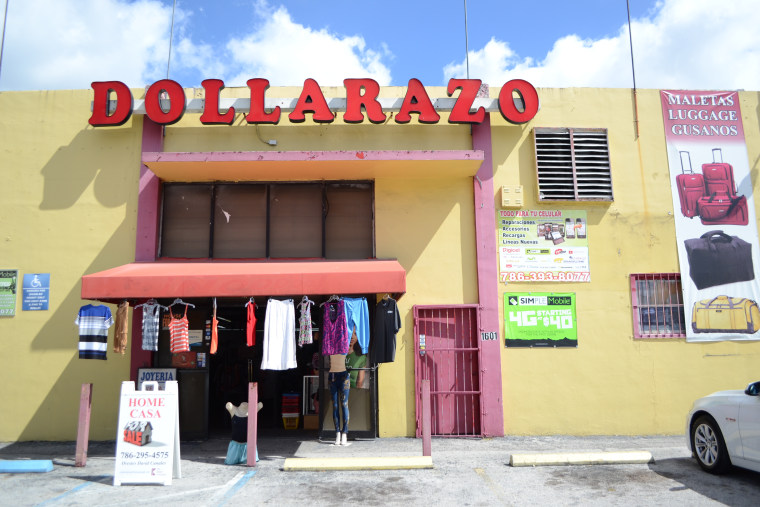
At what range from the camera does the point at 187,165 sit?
10516 millimetres

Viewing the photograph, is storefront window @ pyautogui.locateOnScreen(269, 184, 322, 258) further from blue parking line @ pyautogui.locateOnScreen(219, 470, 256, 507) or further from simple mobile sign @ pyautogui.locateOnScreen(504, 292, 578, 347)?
blue parking line @ pyautogui.locateOnScreen(219, 470, 256, 507)

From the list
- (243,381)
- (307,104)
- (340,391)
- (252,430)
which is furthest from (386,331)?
(243,381)

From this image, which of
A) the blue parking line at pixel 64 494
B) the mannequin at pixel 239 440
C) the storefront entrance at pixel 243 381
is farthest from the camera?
the storefront entrance at pixel 243 381

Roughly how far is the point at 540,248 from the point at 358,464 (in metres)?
5.59

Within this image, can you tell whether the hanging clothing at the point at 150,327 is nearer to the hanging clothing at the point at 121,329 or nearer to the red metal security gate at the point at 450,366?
the hanging clothing at the point at 121,329

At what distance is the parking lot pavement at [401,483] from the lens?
6816 mm

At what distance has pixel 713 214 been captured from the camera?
11.5 meters

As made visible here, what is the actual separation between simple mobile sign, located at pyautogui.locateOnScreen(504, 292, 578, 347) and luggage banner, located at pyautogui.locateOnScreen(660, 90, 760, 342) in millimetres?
2376

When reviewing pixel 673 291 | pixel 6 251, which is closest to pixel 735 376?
pixel 673 291

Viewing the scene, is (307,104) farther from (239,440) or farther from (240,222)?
(239,440)

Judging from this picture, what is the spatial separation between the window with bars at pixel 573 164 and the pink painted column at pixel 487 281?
1.04 meters

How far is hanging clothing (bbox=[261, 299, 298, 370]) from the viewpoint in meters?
9.26

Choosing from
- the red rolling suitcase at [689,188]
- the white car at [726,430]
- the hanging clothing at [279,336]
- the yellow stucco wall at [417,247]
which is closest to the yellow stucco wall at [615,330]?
the yellow stucco wall at [417,247]

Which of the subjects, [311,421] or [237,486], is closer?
[237,486]
